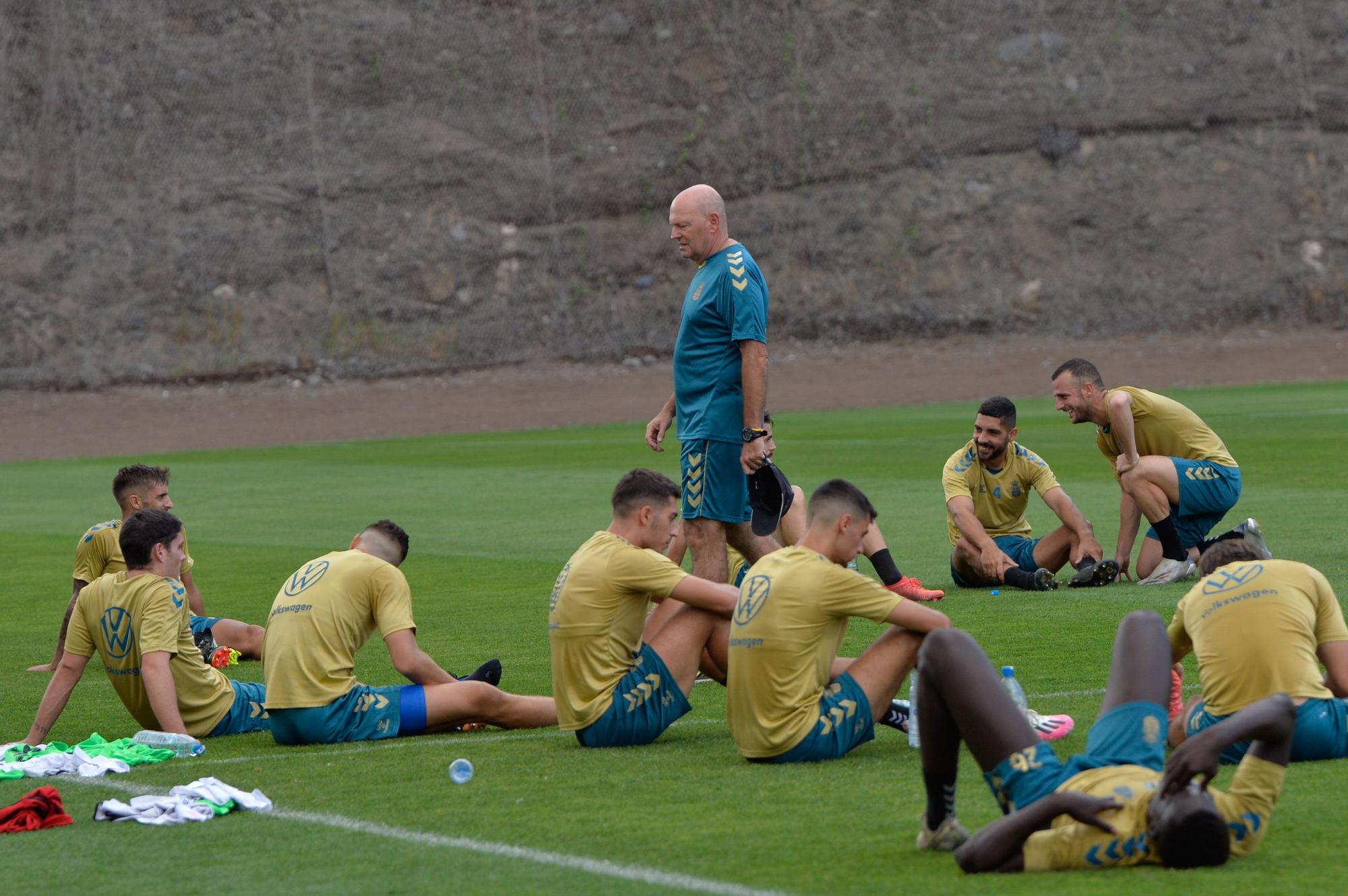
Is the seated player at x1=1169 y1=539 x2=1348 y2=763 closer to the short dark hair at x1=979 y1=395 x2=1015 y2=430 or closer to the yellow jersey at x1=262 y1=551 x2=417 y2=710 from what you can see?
the yellow jersey at x1=262 y1=551 x2=417 y2=710

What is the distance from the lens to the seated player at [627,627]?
7.81 metres

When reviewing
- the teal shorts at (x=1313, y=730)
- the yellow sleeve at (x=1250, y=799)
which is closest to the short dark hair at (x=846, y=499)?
the teal shorts at (x=1313, y=730)

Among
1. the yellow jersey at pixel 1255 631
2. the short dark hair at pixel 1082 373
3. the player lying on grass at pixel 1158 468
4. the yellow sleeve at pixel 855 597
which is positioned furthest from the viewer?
the player lying on grass at pixel 1158 468

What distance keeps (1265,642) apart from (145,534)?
16.3 ft

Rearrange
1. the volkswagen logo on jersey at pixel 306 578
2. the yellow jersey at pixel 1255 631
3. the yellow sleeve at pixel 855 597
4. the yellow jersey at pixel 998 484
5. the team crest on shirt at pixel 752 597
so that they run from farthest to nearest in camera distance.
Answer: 1. the yellow jersey at pixel 998 484
2. the volkswagen logo on jersey at pixel 306 578
3. the team crest on shirt at pixel 752 597
4. the yellow sleeve at pixel 855 597
5. the yellow jersey at pixel 1255 631

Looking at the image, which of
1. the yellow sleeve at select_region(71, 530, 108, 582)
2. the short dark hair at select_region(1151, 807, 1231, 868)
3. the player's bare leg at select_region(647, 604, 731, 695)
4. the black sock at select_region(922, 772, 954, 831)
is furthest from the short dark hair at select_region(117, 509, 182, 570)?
the short dark hair at select_region(1151, 807, 1231, 868)

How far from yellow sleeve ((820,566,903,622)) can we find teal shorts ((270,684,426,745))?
2257 mm

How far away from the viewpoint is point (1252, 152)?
151ft

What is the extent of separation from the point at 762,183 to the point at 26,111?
1820 cm

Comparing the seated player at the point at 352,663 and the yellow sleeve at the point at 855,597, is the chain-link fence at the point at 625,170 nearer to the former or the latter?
the seated player at the point at 352,663

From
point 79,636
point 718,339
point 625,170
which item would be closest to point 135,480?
point 79,636

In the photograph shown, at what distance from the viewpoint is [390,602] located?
26.9ft

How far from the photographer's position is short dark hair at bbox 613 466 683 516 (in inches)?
310

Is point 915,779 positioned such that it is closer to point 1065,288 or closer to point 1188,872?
point 1188,872
